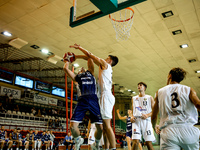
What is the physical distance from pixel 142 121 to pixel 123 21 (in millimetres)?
4616

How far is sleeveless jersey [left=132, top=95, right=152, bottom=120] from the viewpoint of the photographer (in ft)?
15.9

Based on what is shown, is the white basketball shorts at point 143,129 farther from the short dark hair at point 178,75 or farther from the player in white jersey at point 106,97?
the short dark hair at point 178,75

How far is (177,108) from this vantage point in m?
2.08

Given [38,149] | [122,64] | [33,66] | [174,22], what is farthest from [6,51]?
[174,22]

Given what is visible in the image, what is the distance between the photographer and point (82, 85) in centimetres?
348

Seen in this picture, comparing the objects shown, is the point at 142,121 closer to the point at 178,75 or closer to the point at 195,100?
the point at 178,75

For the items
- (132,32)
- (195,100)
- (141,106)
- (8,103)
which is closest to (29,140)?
(8,103)

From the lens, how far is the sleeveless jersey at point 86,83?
11.2 feet

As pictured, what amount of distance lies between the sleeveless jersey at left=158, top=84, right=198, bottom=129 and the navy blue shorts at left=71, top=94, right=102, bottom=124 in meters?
1.37

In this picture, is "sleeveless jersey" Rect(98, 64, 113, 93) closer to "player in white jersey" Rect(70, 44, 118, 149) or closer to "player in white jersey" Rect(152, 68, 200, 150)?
"player in white jersey" Rect(70, 44, 118, 149)

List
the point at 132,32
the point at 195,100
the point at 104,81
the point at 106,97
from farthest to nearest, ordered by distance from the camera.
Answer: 1. the point at 132,32
2. the point at 104,81
3. the point at 106,97
4. the point at 195,100

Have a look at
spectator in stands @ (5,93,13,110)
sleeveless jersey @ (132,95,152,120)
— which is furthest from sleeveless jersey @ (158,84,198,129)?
spectator in stands @ (5,93,13,110)

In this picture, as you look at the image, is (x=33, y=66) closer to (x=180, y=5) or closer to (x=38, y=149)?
(x=38, y=149)

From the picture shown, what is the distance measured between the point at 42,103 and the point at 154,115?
2027cm
